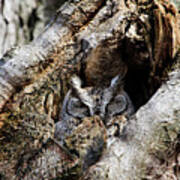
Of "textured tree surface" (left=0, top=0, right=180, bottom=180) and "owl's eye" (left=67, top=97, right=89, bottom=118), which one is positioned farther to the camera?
"owl's eye" (left=67, top=97, right=89, bottom=118)

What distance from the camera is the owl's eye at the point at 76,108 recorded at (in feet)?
3.72

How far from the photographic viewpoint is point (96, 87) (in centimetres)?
120

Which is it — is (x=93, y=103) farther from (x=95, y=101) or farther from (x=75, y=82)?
(x=75, y=82)

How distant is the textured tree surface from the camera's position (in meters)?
0.85

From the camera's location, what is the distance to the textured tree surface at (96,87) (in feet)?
2.80

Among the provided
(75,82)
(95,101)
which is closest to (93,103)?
(95,101)

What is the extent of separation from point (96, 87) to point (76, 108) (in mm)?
143

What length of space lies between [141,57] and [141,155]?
0.46 m

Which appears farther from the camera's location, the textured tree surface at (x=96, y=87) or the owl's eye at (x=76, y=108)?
the owl's eye at (x=76, y=108)

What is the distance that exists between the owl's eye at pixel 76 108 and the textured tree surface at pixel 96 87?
0.05m

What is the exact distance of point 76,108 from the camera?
1.15 metres

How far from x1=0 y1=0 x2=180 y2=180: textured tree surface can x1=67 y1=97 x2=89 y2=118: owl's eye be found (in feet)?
0.15

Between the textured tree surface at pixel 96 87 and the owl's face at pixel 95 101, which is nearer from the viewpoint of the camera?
the textured tree surface at pixel 96 87

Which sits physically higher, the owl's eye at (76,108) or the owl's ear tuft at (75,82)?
the owl's ear tuft at (75,82)
